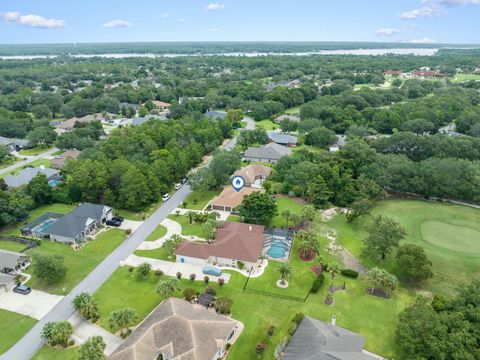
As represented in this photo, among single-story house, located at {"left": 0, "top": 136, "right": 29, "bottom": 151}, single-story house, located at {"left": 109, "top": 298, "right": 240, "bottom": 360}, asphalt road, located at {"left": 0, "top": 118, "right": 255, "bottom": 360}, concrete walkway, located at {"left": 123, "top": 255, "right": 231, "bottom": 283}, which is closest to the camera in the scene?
single-story house, located at {"left": 109, "top": 298, "right": 240, "bottom": 360}

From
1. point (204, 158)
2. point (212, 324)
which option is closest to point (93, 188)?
point (204, 158)

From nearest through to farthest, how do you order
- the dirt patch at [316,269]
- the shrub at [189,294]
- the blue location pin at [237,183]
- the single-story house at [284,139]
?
the shrub at [189,294]
the dirt patch at [316,269]
the blue location pin at [237,183]
the single-story house at [284,139]

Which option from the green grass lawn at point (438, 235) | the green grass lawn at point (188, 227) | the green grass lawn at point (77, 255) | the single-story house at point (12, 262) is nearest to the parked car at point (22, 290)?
the green grass lawn at point (77, 255)

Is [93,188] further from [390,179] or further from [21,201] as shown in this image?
[390,179]

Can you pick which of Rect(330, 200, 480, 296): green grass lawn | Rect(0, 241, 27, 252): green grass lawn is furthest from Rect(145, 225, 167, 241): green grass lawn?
Rect(330, 200, 480, 296): green grass lawn

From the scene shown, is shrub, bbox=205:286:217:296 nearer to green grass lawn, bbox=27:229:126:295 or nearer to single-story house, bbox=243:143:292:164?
green grass lawn, bbox=27:229:126:295

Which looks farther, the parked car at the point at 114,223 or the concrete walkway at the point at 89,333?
the parked car at the point at 114,223

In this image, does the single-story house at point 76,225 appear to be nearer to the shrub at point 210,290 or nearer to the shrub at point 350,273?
the shrub at point 210,290
